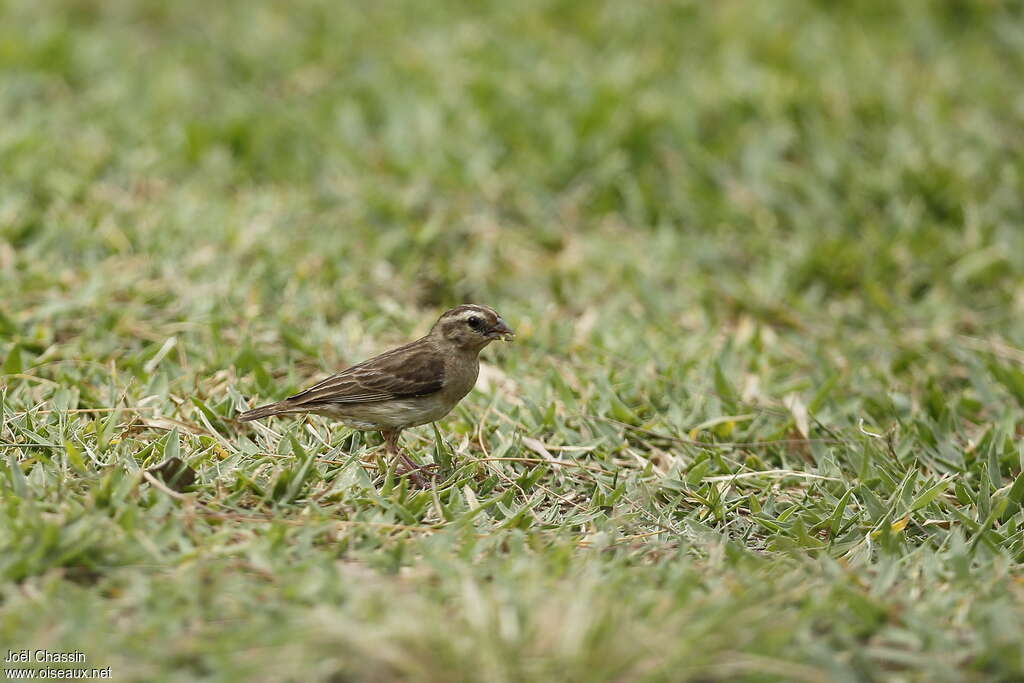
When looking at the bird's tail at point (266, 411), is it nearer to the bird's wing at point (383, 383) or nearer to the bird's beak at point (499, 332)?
the bird's wing at point (383, 383)

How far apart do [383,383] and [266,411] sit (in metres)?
0.48

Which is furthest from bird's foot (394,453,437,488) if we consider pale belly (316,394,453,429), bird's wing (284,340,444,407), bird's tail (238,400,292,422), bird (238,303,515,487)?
bird's tail (238,400,292,422)

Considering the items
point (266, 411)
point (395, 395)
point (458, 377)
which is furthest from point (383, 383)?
point (266, 411)

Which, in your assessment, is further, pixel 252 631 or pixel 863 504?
pixel 863 504

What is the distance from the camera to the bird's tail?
498 centimetres

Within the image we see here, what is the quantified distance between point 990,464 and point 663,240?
2899 mm

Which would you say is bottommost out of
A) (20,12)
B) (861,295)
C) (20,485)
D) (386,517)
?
(861,295)

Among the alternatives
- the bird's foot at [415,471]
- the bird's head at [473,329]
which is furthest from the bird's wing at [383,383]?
the bird's foot at [415,471]

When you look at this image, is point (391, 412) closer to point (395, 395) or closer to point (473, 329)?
point (395, 395)

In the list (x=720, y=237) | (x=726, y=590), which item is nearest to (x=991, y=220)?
(x=720, y=237)

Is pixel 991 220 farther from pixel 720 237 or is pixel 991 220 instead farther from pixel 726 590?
pixel 726 590

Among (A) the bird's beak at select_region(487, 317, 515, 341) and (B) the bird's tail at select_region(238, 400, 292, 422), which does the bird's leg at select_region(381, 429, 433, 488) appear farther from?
(A) the bird's beak at select_region(487, 317, 515, 341)

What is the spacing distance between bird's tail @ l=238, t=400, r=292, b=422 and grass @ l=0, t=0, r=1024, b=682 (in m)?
0.14

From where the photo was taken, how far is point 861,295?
741 cm
